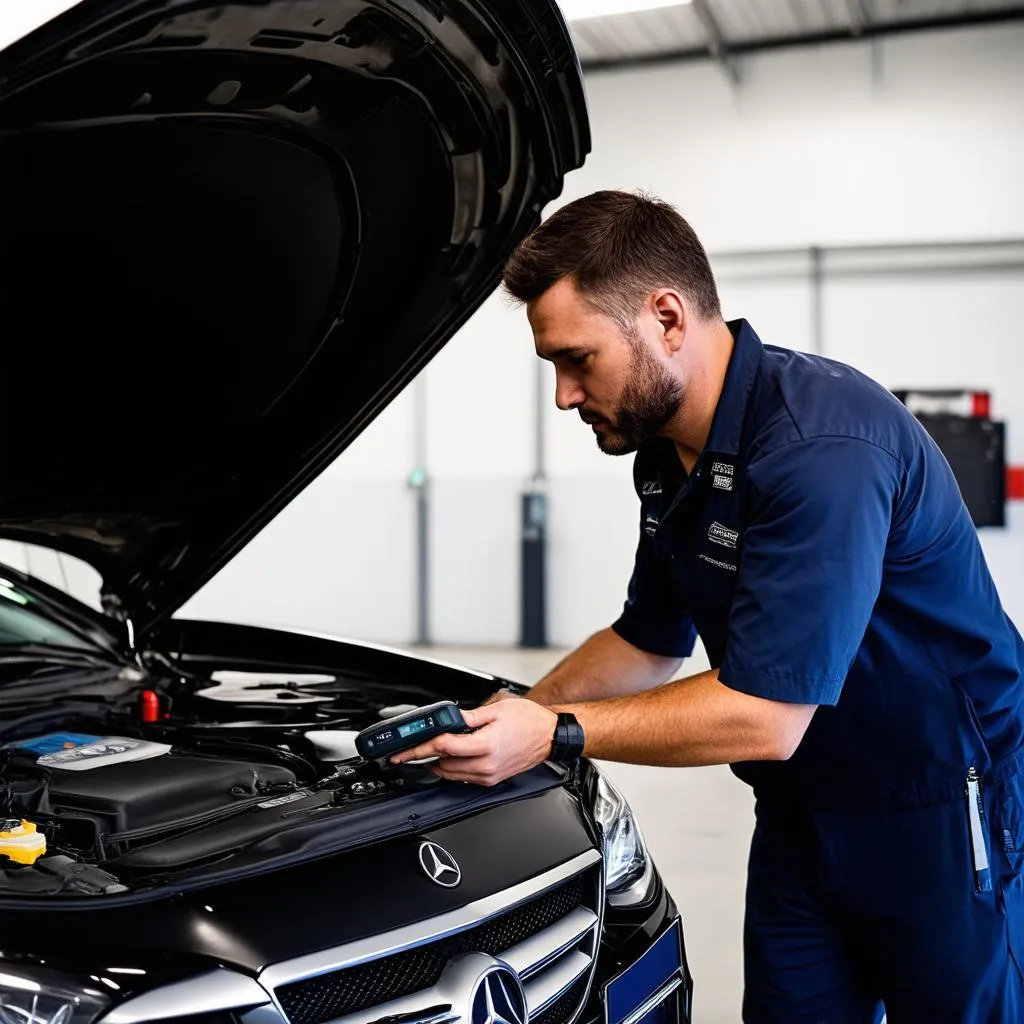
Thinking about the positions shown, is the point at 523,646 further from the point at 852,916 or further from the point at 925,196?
the point at 852,916

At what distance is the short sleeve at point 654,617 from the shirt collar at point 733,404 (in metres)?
0.32

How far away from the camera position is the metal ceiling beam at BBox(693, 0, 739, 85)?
594 cm

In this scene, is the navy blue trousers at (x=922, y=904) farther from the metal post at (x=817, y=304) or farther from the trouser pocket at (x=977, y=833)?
the metal post at (x=817, y=304)

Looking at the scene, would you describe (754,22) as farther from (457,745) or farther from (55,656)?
(457,745)

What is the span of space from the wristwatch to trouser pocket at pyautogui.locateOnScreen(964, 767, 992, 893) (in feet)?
1.53

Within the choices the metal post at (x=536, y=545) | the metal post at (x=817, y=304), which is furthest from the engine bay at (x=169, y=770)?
the metal post at (x=817, y=304)

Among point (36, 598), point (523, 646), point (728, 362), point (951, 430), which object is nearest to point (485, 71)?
point (728, 362)

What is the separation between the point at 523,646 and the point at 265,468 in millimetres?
5146

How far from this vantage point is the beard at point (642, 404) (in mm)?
1392

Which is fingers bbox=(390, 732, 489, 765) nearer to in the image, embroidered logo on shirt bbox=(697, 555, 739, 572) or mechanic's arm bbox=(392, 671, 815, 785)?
mechanic's arm bbox=(392, 671, 815, 785)

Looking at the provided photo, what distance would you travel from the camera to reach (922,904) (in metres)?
1.43

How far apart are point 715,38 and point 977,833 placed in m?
5.55

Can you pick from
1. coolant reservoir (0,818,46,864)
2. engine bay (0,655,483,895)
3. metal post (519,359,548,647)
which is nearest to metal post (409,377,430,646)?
metal post (519,359,548,647)

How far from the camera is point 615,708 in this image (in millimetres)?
1373
